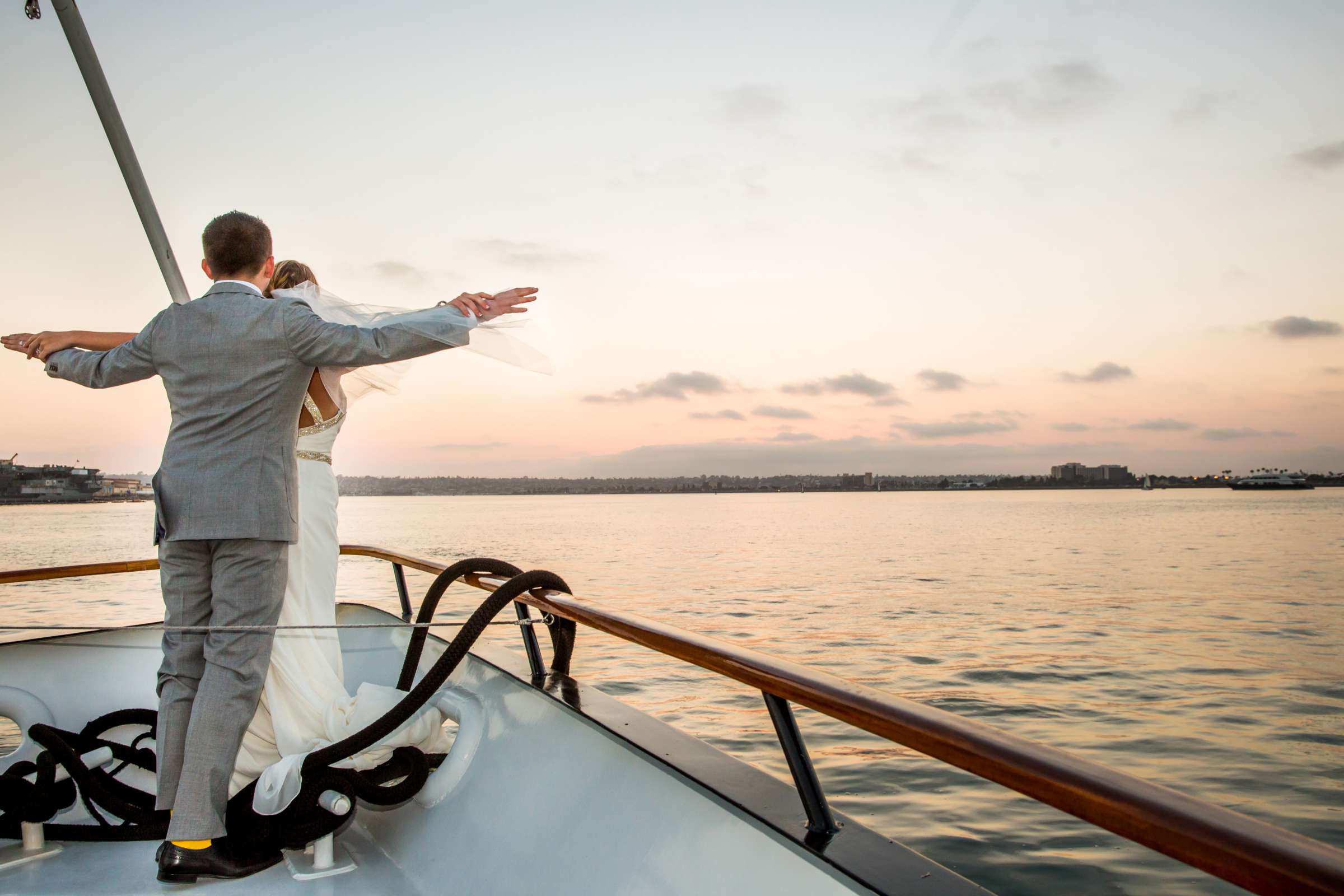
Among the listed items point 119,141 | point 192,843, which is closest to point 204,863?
point 192,843

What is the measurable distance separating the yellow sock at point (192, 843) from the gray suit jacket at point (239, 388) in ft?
2.05

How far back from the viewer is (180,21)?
477cm

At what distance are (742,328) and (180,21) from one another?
102ft

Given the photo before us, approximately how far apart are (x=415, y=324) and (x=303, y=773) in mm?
1032

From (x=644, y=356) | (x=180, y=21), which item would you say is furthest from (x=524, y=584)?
(x=644, y=356)

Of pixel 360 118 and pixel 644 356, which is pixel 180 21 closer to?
pixel 360 118

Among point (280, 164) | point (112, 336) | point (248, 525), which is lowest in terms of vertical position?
point (248, 525)

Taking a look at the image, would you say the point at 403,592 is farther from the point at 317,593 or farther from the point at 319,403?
the point at 319,403

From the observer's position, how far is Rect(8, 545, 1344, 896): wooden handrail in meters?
0.55

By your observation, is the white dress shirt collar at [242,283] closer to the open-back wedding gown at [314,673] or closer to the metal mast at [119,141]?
the open-back wedding gown at [314,673]

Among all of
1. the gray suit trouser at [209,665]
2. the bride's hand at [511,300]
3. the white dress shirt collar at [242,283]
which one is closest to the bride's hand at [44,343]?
the white dress shirt collar at [242,283]

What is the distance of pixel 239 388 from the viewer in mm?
1748

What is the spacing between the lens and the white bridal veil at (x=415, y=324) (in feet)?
5.80

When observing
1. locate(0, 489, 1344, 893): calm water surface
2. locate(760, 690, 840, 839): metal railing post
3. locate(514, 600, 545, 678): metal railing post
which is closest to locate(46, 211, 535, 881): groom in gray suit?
locate(514, 600, 545, 678): metal railing post
